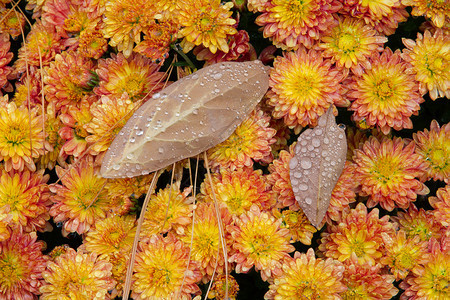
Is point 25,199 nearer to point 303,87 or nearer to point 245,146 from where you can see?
point 245,146

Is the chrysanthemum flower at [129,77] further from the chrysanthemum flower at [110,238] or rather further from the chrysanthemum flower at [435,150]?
the chrysanthemum flower at [435,150]

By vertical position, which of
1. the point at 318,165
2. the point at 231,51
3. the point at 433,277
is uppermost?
the point at 231,51

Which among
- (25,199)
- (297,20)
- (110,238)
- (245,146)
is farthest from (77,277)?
(297,20)

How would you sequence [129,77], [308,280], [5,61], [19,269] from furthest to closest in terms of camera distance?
[5,61]
[129,77]
[19,269]
[308,280]

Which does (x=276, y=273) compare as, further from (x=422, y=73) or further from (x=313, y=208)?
(x=422, y=73)

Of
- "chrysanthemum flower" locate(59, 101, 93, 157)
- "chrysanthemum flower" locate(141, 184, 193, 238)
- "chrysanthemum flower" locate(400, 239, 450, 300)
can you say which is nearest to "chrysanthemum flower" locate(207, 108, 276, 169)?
"chrysanthemum flower" locate(141, 184, 193, 238)

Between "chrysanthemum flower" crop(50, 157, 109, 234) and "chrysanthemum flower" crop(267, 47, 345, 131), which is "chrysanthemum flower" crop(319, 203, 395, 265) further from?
"chrysanthemum flower" crop(50, 157, 109, 234)

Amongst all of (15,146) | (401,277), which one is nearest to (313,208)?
(401,277)
